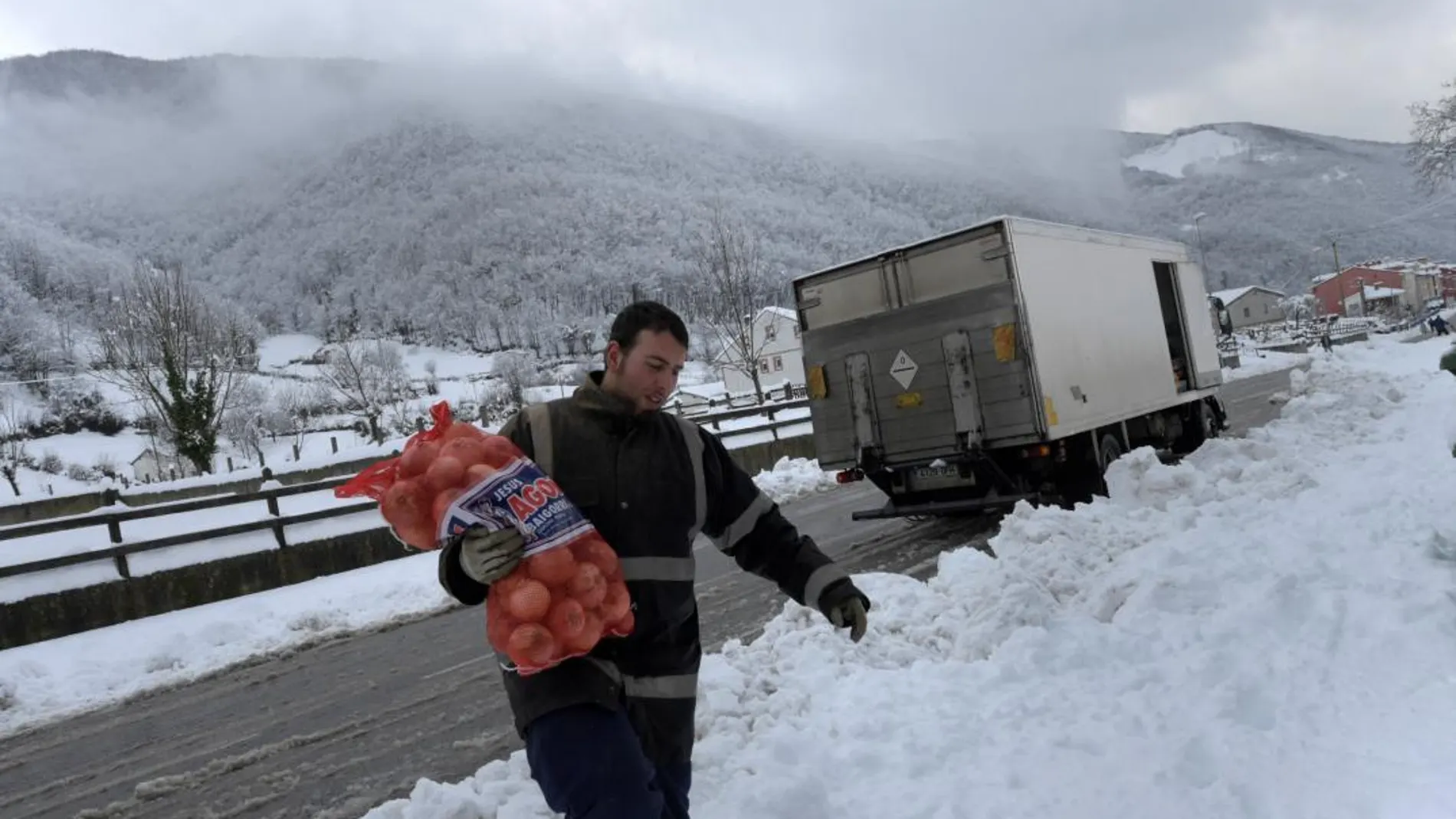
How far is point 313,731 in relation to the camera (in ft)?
20.9

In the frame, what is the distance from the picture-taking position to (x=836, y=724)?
4.42 meters

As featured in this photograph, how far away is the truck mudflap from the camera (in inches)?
392

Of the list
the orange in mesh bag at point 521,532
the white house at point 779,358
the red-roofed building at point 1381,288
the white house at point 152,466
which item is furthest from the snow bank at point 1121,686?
the red-roofed building at point 1381,288

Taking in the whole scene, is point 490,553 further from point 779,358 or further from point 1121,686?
point 779,358

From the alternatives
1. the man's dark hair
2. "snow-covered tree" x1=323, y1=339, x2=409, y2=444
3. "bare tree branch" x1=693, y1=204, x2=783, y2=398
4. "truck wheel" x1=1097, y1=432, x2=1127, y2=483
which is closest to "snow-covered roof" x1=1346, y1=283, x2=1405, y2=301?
"bare tree branch" x1=693, y1=204, x2=783, y2=398

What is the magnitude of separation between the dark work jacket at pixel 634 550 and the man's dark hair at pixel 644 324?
163 mm

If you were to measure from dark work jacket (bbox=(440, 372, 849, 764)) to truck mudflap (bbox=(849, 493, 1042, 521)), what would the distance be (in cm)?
754

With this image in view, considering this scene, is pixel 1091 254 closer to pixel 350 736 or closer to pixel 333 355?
pixel 350 736

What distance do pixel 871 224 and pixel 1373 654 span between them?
188 metres

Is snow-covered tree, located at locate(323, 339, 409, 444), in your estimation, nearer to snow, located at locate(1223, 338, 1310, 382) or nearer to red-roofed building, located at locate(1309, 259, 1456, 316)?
snow, located at locate(1223, 338, 1310, 382)

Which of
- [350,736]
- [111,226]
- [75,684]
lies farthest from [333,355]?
[111,226]

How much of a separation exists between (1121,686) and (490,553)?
→ 3.34 metres

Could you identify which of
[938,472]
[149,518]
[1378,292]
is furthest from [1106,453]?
[1378,292]

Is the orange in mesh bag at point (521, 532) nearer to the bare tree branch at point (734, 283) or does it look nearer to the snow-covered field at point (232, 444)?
the snow-covered field at point (232, 444)
